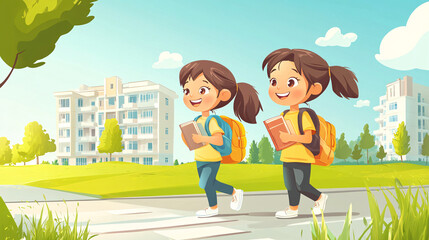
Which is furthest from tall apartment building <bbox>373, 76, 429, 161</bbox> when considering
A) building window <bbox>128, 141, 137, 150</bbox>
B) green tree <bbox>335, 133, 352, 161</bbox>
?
building window <bbox>128, 141, 137, 150</bbox>

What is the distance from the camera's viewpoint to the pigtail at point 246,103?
7.77m

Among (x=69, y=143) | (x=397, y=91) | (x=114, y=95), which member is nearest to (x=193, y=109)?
(x=114, y=95)

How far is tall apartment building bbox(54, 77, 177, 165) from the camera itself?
59.1 meters

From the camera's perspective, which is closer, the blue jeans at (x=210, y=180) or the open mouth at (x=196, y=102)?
the blue jeans at (x=210, y=180)

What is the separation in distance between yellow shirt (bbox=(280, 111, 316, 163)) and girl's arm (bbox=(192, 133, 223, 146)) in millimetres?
1103

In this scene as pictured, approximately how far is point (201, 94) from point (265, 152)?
6350 cm

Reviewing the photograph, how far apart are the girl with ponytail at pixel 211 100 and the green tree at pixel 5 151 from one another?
216ft

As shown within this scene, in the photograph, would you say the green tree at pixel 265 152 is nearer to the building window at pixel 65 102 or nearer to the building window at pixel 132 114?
the building window at pixel 132 114

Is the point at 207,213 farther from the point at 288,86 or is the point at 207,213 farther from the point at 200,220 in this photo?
the point at 288,86

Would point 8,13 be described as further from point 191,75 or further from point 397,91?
point 397,91

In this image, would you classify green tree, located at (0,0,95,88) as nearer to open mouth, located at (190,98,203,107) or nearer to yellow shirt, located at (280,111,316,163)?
open mouth, located at (190,98,203,107)

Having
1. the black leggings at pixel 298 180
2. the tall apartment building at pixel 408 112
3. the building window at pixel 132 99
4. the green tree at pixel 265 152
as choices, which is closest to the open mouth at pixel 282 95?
the black leggings at pixel 298 180

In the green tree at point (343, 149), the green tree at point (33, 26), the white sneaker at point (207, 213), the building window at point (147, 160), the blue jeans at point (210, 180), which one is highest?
the green tree at point (33, 26)

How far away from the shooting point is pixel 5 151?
2586 inches
